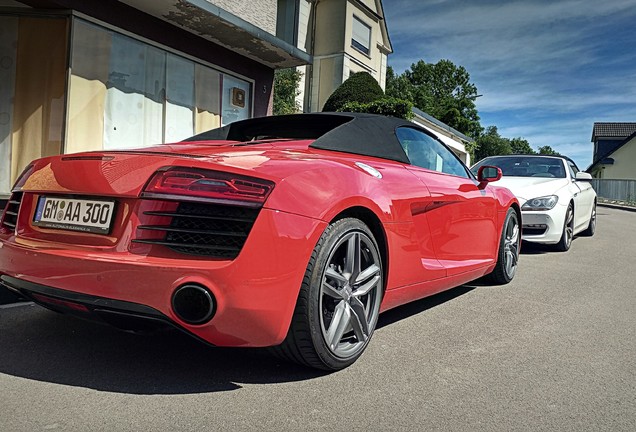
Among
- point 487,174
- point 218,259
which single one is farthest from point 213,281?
point 487,174

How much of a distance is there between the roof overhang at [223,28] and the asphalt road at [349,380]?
525 centimetres

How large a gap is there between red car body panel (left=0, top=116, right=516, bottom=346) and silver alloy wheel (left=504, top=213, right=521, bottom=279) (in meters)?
2.18

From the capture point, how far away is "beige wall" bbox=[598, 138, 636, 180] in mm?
46094

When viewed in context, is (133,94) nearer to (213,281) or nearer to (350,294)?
(350,294)

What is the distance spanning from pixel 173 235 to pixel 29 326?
5.23ft

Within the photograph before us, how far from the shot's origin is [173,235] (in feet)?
6.98

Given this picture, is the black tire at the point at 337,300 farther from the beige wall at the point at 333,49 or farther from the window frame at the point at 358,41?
the window frame at the point at 358,41

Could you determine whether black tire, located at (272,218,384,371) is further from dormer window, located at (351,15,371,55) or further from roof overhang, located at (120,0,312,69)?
dormer window, located at (351,15,371,55)

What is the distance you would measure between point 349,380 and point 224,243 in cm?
91

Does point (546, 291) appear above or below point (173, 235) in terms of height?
below

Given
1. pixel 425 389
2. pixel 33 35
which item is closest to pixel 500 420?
pixel 425 389

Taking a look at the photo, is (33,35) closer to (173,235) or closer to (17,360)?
(17,360)

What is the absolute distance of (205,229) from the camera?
6.92 feet

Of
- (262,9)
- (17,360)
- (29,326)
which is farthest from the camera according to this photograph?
(262,9)
